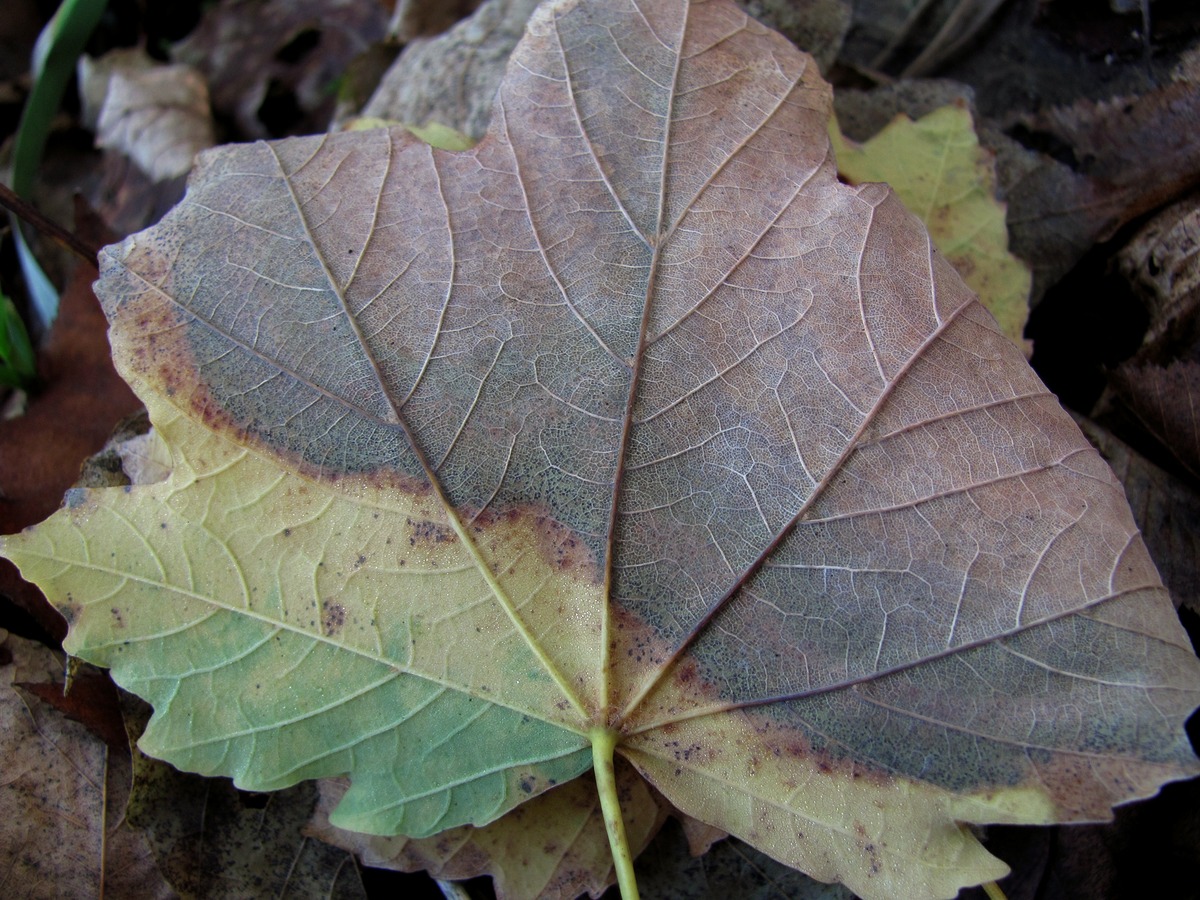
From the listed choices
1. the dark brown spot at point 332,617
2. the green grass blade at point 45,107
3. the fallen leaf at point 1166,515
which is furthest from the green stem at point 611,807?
the green grass blade at point 45,107

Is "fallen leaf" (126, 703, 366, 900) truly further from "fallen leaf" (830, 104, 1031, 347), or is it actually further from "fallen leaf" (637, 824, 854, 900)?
"fallen leaf" (830, 104, 1031, 347)

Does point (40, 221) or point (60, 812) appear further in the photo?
point (40, 221)

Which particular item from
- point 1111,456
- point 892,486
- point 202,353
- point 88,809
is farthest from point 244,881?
point 1111,456

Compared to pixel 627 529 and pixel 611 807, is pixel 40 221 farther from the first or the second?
→ pixel 611 807

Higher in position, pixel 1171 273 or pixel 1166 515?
pixel 1171 273

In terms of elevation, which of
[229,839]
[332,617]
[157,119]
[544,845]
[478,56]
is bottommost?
[229,839]

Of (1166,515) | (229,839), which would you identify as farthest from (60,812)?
(1166,515)

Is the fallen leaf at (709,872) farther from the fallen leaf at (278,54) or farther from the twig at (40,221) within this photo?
the fallen leaf at (278,54)
